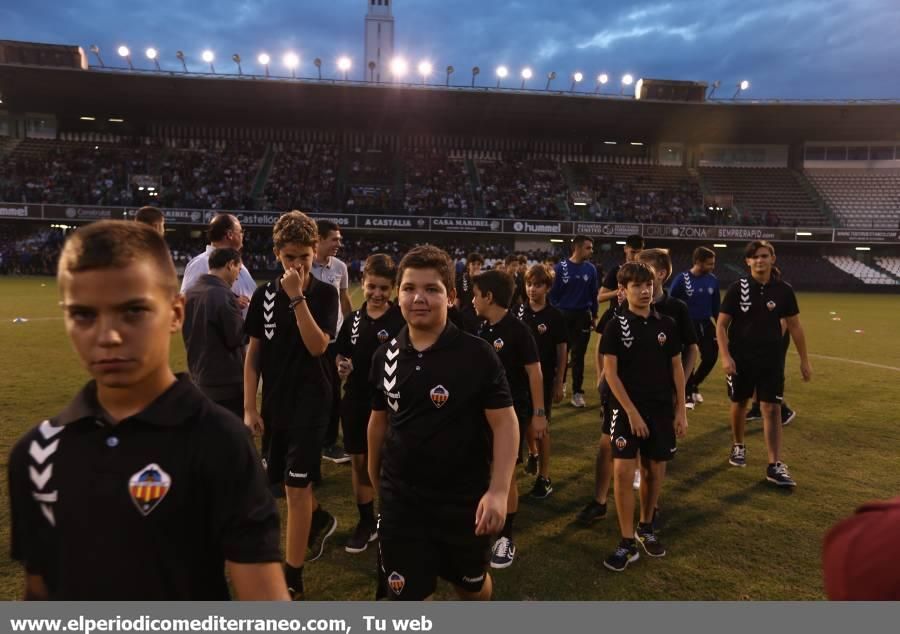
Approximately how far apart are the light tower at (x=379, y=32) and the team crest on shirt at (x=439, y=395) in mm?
99541

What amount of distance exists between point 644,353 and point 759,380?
2327mm

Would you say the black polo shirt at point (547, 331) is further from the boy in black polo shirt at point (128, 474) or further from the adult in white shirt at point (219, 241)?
the boy in black polo shirt at point (128, 474)

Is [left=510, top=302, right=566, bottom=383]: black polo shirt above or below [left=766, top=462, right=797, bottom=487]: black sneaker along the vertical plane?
above

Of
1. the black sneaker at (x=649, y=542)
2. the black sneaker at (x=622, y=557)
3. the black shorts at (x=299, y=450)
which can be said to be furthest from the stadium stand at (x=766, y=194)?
the black shorts at (x=299, y=450)

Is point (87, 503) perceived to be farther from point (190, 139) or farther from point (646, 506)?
point (190, 139)

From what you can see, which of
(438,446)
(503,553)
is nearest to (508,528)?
(503,553)

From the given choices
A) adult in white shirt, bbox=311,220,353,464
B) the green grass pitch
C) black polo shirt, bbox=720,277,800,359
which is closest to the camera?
the green grass pitch

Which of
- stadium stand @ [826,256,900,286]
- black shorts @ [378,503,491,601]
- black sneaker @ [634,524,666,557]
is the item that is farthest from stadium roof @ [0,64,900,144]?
black shorts @ [378,503,491,601]

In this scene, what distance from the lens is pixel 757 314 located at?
5590mm

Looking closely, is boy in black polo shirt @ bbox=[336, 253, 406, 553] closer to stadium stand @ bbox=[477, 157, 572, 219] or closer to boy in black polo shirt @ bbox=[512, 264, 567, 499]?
boy in black polo shirt @ bbox=[512, 264, 567, 499]

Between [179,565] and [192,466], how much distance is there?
0.82ft

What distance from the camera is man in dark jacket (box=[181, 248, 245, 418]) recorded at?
161 inches

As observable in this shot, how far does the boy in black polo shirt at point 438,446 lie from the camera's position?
97.0 inches

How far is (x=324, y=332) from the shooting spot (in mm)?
3467
